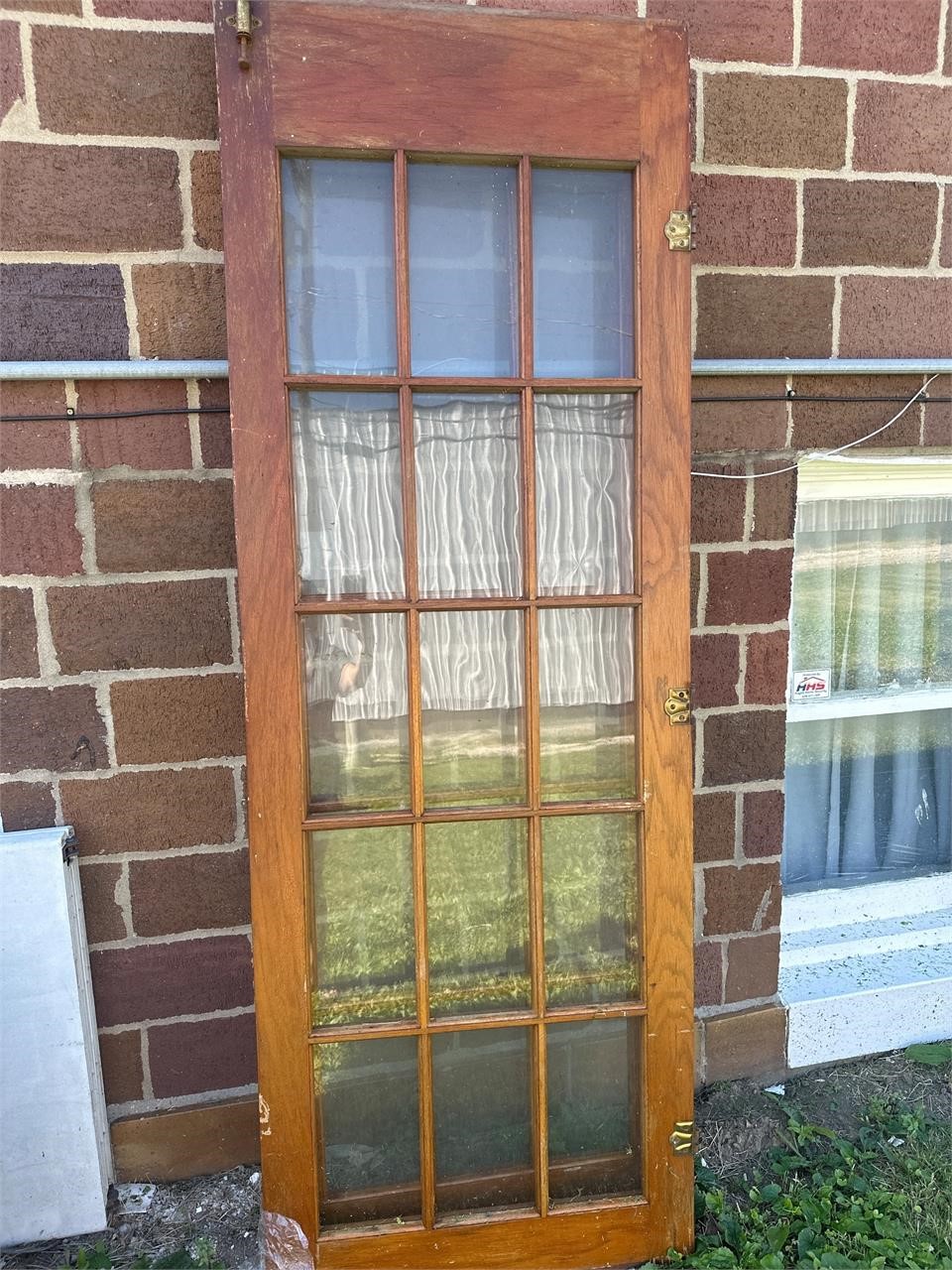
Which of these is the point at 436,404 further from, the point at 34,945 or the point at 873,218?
the point at 34,945

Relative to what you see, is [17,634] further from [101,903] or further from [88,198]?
[88,198]

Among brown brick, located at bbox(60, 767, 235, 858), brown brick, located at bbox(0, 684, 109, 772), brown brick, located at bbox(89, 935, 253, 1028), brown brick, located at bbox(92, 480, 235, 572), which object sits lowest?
brown brick, located at bbox(89, 935, 253, 1028)

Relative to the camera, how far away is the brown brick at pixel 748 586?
1.93m

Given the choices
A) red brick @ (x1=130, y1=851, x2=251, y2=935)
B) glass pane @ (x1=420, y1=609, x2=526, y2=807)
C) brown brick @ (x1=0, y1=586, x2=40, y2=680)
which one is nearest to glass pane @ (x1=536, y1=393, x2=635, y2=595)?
glass pane @ (x1=420, y1=609, x2=526, y2=807)

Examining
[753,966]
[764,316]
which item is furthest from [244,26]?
[753,966]

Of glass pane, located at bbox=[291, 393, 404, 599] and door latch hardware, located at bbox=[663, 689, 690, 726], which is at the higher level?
glass pane, located at bbox=[291, 393, 404, 599]

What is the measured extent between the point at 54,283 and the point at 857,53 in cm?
183

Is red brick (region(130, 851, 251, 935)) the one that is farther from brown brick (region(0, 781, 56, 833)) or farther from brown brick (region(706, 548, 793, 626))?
Answer: brown brick (region(706, 548, 793, 626))

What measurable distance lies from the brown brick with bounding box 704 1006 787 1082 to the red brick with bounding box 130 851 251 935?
1.23 metres

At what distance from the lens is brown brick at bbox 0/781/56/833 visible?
5.56 feet

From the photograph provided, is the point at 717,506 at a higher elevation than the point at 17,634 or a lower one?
higher

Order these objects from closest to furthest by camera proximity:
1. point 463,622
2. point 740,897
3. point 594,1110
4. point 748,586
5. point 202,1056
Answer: point 463,622
point 594,1110
point 202,1056
point 748,586
point 740,897

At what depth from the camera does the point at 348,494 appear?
5.17 ft

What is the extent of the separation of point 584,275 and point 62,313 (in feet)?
3.45
